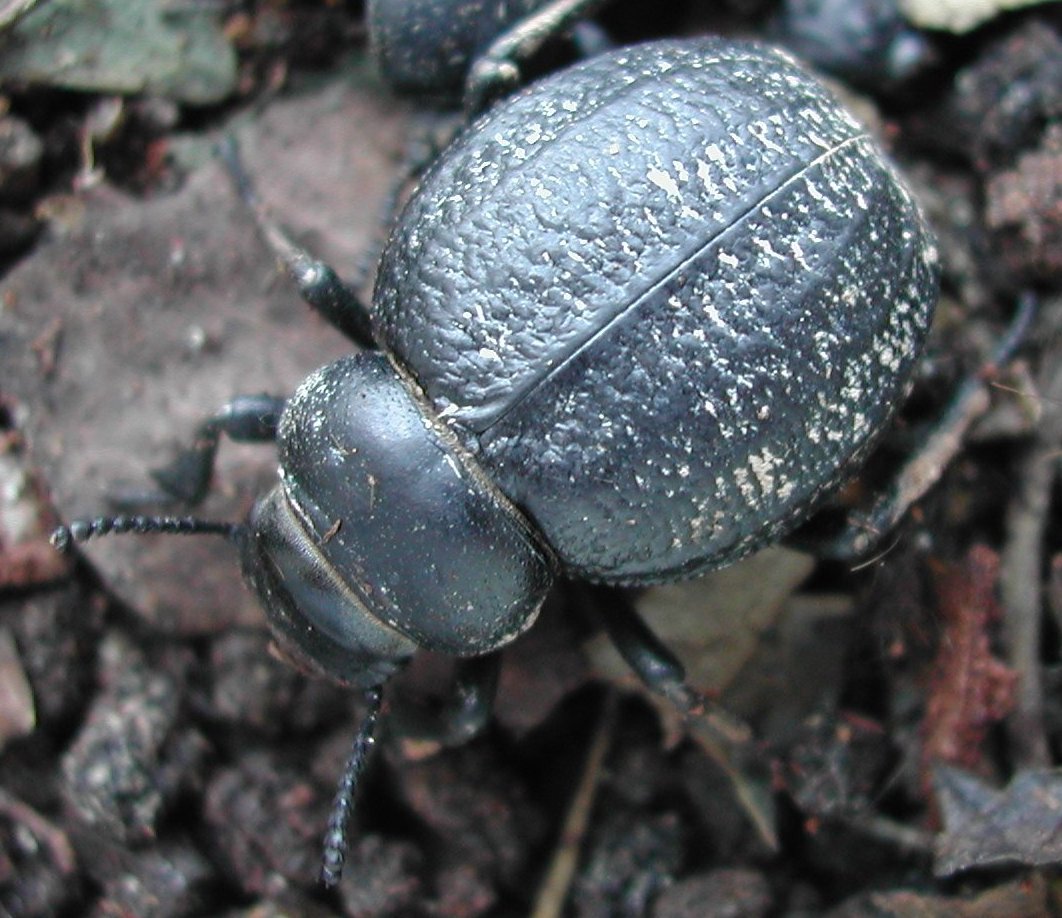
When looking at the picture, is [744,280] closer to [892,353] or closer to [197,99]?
[892,353]

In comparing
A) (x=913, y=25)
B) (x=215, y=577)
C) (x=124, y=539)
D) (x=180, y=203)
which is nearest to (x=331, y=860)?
A: (x=215, y=577)

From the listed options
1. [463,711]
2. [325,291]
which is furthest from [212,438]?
[463,711]

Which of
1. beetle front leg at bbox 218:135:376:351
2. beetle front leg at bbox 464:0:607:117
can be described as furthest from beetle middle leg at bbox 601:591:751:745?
beetle front leg at bbox 464:0:607:117

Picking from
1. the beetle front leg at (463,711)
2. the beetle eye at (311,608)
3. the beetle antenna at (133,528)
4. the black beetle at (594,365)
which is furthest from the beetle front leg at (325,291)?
the beetle front leg at (463,711)

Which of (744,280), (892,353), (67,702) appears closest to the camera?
(744,280)

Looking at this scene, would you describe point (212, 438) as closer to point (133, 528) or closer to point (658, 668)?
point (133, 528)

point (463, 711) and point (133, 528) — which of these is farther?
point (463, 711)

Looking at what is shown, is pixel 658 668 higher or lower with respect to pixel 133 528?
lower

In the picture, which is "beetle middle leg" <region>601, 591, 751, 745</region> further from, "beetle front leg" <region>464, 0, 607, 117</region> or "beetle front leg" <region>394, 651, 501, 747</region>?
"beetle front leg" <region>464, 0, 607, 117</region>
